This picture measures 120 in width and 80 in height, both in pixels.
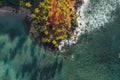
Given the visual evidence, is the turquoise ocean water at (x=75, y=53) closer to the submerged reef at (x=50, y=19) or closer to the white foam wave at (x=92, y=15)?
the white foam wave at (x=92, y=15)

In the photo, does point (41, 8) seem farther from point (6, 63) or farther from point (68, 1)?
point (6, 63)

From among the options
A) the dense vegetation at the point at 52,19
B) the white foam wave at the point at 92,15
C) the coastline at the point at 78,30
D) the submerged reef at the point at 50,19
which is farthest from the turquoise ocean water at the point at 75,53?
the dense vegetation at the point at 52,19

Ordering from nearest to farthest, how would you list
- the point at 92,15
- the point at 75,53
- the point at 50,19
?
the point at 50,19
the point at 75,53
the point at 92,15

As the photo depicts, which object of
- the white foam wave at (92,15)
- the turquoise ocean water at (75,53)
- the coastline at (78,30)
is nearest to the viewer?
the turquoise ocean water at (75,53)

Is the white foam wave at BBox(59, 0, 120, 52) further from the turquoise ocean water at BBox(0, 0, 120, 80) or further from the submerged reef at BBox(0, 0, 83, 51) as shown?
the submerged reef at BBox(0, 0, 83, 51)

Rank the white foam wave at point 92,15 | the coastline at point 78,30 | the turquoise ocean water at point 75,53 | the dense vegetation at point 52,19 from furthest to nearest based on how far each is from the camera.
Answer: the white foam wave at point 92,15 → the coastline at point 78,30 → the turquoise ocean water at point 75,53 → the dense vegetation at point 52,19

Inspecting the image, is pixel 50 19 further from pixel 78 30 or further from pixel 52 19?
pixel 78 30

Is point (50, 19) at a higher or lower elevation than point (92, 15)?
lower

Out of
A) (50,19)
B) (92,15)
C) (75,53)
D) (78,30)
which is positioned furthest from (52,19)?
(92,15)
